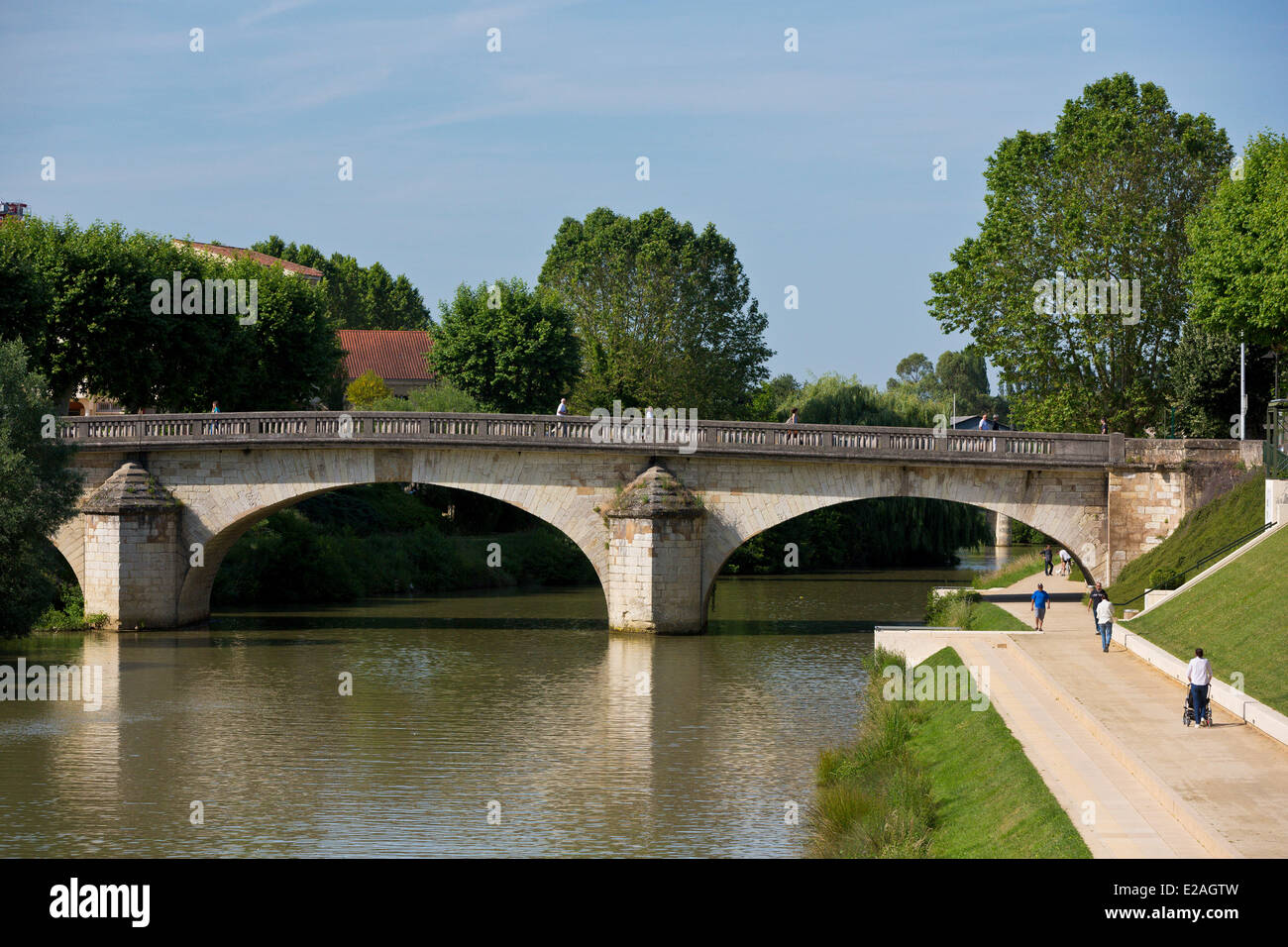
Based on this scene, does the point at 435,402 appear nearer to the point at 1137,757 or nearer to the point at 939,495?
the point at 939,495

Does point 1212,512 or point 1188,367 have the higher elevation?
point 1188,367

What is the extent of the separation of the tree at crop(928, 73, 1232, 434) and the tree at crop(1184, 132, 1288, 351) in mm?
4660

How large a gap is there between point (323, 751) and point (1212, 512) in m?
22.8

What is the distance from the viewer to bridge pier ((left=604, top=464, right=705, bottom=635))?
39.9 m

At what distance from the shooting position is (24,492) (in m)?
33.7

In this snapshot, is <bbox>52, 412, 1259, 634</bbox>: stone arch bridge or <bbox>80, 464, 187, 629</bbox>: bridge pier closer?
<bbox>52, 412, 1259, 634</bbox>: stone arch bridge

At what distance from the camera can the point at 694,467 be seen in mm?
41156

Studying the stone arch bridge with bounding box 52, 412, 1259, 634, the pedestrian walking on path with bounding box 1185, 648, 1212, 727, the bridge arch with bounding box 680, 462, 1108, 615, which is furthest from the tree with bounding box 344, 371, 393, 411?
the pedestrian walking on path with bounding box 1185, 648, 1212, 727

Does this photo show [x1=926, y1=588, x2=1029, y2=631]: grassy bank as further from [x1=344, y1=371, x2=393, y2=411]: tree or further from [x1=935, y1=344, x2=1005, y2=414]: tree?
[x1=935, y1=344, x2=1005, y2=414]: tree

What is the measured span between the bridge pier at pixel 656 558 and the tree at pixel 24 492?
13.9 metres

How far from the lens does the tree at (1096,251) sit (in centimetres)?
4794

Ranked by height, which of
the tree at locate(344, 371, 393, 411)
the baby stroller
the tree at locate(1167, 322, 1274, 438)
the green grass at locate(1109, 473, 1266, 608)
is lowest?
the baby stroller

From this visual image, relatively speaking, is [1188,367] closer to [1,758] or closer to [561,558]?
[561,558]
